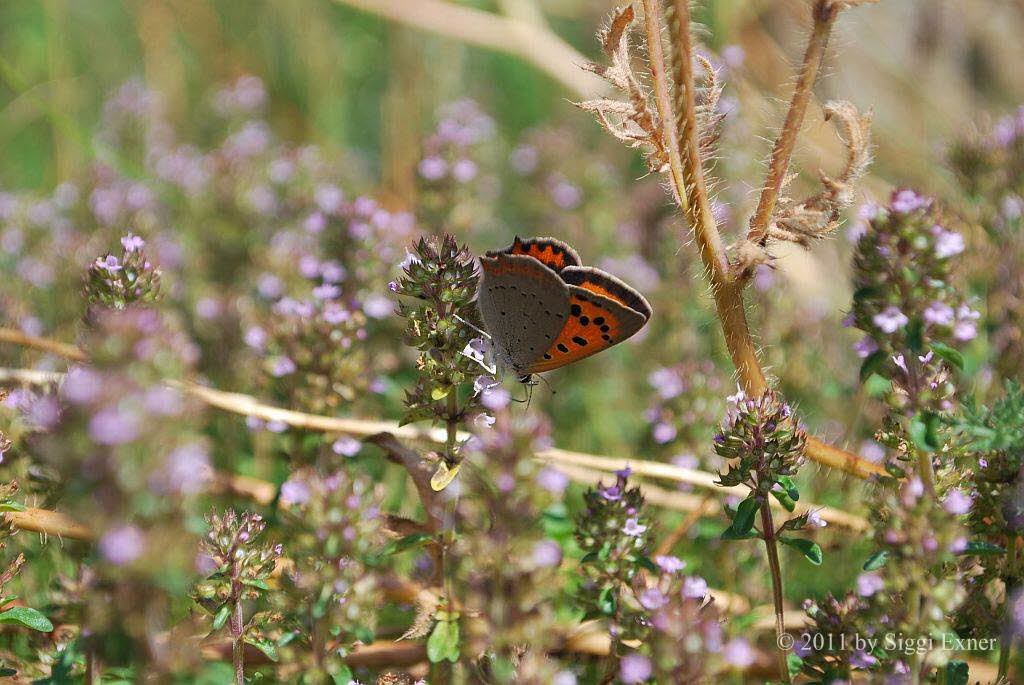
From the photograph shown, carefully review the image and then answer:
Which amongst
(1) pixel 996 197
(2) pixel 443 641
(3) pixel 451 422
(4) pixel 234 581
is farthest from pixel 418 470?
(1) pixel 996 197

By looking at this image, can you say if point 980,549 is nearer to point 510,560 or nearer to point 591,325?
point 510,560

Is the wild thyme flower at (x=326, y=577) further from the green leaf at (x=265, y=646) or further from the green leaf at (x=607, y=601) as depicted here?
the green leaf at (x=607, y=601)

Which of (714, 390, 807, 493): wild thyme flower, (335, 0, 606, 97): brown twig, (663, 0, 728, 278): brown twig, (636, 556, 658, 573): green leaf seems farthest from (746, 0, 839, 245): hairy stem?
(335, 0, 606, 97): brown twig

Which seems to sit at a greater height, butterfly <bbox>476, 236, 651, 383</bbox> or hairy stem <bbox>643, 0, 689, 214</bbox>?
hairy stem <bbox>643, 0, 689, 214</bbox>

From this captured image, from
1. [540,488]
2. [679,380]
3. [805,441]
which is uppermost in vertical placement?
[679,380]

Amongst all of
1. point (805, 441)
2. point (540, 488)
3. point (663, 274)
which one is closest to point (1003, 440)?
point (805, 441)

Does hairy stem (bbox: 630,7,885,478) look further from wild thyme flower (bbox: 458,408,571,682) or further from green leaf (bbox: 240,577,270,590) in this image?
green leaf (bbox: 240,577,270,590)

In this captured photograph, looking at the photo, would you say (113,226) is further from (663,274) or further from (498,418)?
(498,418)
